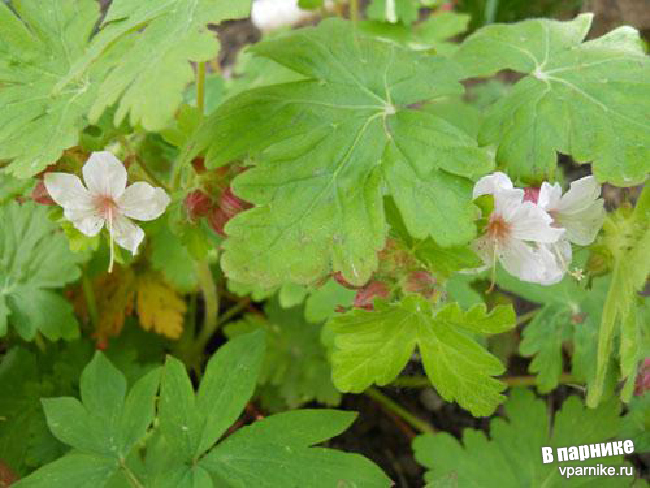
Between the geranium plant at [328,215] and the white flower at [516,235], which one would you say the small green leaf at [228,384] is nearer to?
the geranium plant at [328,215]

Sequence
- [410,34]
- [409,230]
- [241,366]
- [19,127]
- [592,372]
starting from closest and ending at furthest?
[409,230], [19,127], [241,366], [592,372], [410,34]

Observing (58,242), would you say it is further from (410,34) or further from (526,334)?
(410,34)

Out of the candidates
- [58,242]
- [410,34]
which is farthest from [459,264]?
[410,34]

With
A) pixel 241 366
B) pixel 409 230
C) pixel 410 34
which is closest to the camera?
pixel 409 230

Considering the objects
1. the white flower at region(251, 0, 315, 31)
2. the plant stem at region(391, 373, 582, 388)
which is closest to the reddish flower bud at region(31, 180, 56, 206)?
the plant stem at region(391, 373, 582, 388)

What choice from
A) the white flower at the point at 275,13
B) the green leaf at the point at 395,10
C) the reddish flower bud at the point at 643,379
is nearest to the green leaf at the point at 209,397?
the reddish flower bud at the point at 643,379

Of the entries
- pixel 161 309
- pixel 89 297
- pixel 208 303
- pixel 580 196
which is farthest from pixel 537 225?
pixel 89 297
